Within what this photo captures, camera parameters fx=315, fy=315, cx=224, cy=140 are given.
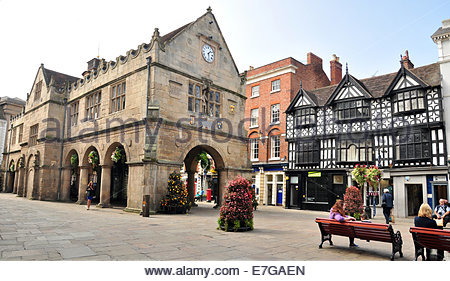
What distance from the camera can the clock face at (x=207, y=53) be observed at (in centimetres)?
1894

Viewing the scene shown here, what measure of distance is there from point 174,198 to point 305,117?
14.7m

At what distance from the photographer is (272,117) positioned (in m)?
30.0

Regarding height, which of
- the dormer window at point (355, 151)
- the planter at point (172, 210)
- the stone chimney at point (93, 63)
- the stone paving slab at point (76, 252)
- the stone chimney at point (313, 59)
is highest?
the stone chimney at point (313, 59)

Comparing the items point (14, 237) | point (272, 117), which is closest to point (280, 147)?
point (272, 117)

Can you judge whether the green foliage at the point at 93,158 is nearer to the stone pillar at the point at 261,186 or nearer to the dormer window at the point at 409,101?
the stone pillar at the point at 261,186

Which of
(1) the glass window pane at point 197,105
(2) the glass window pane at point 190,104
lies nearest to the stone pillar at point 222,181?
(1) the glass window pane at point 197,105

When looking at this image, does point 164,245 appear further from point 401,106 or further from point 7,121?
point 7,121

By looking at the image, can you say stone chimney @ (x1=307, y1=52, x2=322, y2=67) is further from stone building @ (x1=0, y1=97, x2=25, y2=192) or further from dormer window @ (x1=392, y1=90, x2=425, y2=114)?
stone building @ (x1=0, y1=97, x2=25, y2=192)

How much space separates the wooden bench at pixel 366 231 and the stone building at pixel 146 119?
9.61 meters

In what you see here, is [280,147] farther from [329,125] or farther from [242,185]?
[242,185]

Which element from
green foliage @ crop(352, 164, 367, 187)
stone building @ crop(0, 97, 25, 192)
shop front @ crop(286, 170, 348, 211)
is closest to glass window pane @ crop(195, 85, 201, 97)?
green foliage @ crop(352, 164, 367, 187)

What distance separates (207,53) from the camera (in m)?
19.2

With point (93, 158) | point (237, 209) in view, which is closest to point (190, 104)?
point (93, 158)
